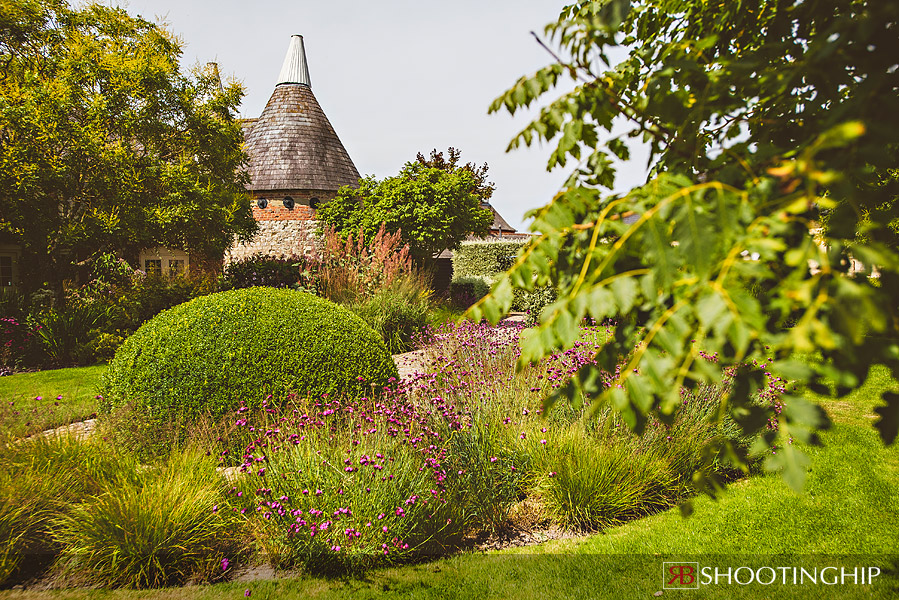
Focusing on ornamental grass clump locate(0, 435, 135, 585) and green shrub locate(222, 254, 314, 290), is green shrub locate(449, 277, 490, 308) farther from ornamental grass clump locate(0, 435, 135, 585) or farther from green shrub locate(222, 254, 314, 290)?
ornamental grass clump locate(0, 435, 135, 585)

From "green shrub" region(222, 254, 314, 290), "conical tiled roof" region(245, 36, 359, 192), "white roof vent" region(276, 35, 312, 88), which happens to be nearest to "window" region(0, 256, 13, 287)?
"green shrub" region(222, 254, 314, 290)

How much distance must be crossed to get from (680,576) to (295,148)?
19364 millimetres

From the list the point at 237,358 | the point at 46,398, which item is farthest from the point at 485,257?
the point at 237,358

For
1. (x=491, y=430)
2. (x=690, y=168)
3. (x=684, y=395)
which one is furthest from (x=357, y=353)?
(x=690, y=168)

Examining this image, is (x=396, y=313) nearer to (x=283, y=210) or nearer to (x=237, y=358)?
(x=237, y=358)

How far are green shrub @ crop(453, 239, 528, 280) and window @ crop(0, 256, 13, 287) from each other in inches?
541

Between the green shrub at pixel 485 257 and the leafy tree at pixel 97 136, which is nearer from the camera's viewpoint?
→ the leafy tree at pixel 97 136

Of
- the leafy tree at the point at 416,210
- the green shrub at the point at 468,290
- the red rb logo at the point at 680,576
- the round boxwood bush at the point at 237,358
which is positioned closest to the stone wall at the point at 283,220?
the leafy tree at the point at 416,210

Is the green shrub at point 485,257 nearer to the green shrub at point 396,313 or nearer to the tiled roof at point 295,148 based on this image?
the tiled roof at point 295,148

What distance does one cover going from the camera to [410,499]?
3.21m

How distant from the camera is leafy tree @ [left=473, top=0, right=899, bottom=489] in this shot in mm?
907

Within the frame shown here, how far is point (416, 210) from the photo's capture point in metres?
15.6

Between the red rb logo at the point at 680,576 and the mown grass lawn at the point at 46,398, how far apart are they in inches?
183

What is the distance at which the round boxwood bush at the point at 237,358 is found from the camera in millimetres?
4422
